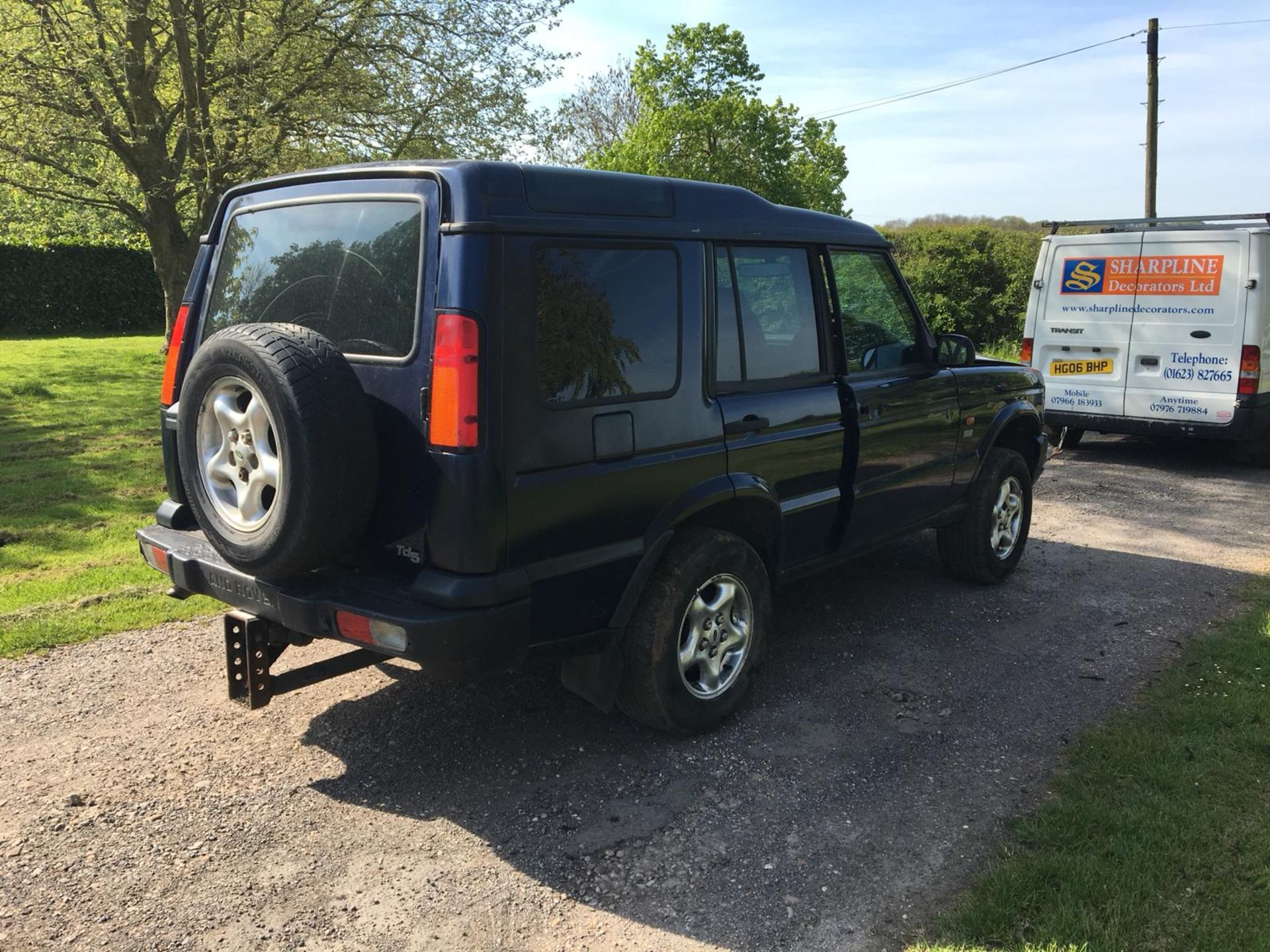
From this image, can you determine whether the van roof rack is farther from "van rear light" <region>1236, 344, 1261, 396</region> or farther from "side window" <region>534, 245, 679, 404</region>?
"side window" <region>534, 245, 679, 404</region>

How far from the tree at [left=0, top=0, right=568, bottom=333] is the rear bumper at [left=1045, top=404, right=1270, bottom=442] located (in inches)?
409

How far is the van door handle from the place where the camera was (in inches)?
155

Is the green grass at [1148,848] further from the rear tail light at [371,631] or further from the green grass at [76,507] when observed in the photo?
the green grass at [76,507]

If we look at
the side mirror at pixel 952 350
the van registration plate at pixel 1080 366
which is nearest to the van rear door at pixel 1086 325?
the van registration plate at pixel 1080 366

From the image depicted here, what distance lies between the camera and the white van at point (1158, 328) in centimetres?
900

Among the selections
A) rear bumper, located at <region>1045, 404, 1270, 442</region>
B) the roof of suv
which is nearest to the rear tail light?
the roof of suv

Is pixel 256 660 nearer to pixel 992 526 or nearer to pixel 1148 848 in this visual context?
pixel 1148 848

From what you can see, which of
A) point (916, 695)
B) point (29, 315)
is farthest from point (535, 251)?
point (29, 315)

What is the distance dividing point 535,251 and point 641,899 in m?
2.05

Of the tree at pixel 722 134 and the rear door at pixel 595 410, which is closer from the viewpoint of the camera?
the rear door at pixel 595 410

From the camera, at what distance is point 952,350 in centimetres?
539

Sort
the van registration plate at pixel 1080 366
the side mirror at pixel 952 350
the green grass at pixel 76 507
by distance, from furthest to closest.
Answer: the van registration plate at pixel 1080 366, the side mirror at pixel 952 350, the green grass at pixel 76 507

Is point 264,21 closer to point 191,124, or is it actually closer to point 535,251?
point 191,124

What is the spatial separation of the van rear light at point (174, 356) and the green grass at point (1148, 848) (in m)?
3.42
